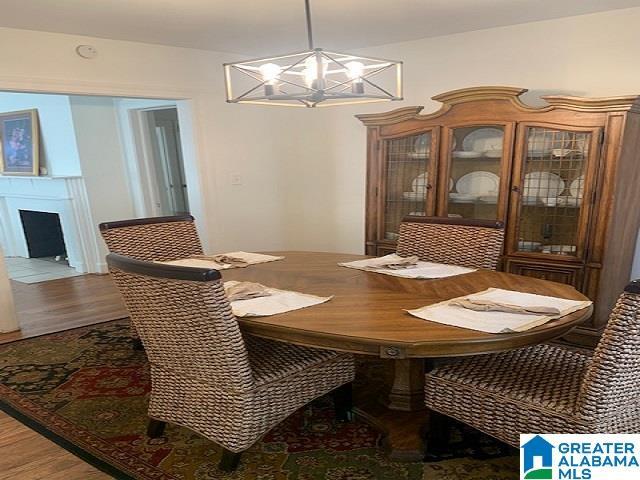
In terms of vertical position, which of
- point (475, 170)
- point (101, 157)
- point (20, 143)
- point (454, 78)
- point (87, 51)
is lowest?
point (475, 170)

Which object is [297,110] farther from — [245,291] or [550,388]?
[550,388]

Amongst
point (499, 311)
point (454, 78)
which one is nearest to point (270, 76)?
point (499, 311)

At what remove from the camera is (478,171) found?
314 cm

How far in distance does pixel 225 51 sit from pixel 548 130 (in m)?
2.59

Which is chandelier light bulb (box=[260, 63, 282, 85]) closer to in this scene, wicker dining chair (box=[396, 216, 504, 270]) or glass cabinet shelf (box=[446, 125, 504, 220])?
wicker dining chair (box=[396, 216, 504, 270])

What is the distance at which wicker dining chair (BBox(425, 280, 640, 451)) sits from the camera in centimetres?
129

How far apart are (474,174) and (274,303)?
196 cm

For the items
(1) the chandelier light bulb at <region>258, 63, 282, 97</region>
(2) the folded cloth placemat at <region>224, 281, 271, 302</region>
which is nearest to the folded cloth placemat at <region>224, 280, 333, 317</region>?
(2) the folded cloth placemat at <region>224, 281, 271, 302</region>

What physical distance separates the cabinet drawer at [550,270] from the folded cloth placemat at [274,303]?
1612 mm

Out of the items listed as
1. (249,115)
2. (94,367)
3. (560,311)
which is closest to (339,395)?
(560,311)

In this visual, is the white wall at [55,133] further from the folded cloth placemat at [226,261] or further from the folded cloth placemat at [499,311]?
the folded cloth placemat at [499,311]

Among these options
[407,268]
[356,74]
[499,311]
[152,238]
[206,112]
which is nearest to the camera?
[499,311]

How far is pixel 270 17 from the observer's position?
2.86 m

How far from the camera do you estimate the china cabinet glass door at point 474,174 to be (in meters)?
3.02
